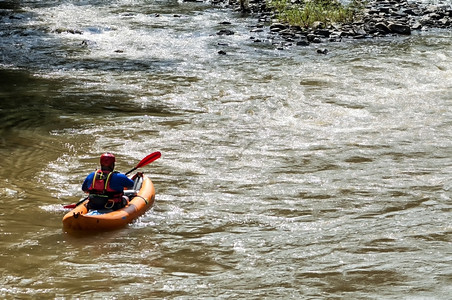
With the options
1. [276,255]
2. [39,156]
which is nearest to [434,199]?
[276,255]

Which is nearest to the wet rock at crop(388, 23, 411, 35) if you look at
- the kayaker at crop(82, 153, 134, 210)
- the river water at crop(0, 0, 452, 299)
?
the river water at crop(0, 0, 452, 299)

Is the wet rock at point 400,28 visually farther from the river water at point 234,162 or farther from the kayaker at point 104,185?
the kayaker at point 104,185

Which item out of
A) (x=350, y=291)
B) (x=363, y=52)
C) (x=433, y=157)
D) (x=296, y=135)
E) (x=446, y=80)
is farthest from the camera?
(x=363, y=52)

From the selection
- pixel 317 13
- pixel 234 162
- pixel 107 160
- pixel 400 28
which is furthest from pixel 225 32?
pixel 107 160

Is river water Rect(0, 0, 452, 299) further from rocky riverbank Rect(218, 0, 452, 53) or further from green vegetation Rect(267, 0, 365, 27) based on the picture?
green vegetation Rect(267, 0, 365, 27)

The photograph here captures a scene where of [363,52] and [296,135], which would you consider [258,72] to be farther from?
[296,135]

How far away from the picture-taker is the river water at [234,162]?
5559 millimetres

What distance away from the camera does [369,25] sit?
1766cm

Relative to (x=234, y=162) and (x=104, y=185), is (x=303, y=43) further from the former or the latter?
(x=104, y=185)

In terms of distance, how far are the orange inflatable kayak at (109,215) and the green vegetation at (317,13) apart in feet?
38.5

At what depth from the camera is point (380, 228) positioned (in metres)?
6.50

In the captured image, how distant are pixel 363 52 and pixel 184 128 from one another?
265 inches

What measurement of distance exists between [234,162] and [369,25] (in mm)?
10295

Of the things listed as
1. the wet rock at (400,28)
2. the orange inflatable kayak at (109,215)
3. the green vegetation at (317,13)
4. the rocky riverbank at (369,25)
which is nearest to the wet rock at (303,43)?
the rocky riverbank at (369,25)
